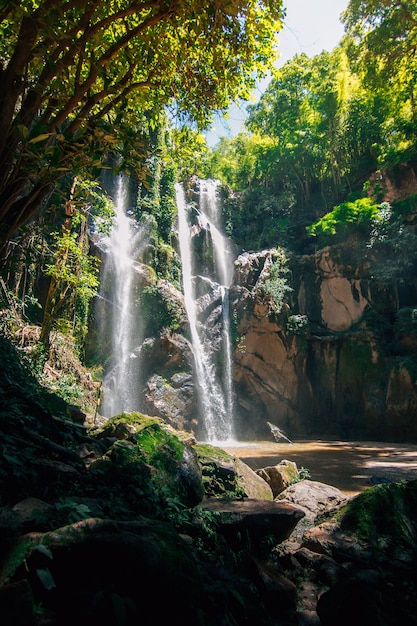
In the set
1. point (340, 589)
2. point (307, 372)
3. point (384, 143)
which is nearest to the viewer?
point (340, 589)

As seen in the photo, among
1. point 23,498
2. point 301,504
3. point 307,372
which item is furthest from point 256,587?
point 307,372

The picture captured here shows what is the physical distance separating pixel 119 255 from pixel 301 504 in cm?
1448

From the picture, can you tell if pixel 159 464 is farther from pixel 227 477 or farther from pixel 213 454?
pixel 213 454

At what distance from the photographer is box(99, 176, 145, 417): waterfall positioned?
1523 cm

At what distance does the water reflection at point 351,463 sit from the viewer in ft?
22.1

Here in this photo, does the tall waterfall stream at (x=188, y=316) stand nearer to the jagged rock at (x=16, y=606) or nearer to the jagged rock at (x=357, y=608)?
the jagged rock at (x=357, y=608)

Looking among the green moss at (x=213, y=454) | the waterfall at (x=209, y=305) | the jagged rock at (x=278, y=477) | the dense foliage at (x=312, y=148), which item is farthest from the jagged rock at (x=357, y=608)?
the dense foliage at (x=312, y=148)

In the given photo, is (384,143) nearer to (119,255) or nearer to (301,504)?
(119,255)

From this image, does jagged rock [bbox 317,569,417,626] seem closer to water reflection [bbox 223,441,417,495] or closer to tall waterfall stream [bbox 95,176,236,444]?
water reflection [bbox 223,441,417,495]

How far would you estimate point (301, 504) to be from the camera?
4.50m

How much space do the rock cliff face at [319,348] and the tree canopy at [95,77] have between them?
40.7 ft

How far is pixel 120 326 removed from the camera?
16281 millimetres

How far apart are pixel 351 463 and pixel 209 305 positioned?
1123 cm

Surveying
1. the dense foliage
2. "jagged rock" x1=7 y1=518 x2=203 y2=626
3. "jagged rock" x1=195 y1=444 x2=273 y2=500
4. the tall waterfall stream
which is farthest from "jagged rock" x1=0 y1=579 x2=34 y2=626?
the dense foliage
